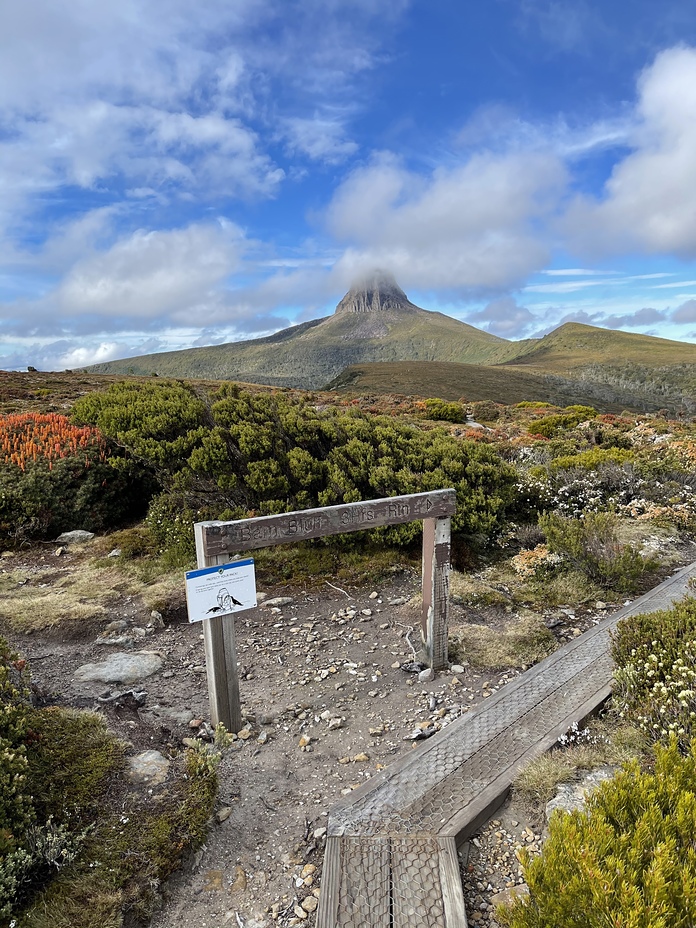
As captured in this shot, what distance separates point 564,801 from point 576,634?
9.74 ft

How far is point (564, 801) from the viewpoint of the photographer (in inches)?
118

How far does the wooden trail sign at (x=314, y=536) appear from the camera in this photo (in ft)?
12.2

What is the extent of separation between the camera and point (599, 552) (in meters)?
6.77

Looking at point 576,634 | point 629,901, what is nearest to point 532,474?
point 576,634

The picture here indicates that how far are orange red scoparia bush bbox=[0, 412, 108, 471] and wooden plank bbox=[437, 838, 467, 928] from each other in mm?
8804

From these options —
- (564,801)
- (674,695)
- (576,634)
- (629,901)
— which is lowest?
(576,634)

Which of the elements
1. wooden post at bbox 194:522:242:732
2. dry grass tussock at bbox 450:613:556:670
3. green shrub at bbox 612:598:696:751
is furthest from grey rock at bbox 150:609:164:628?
green shrub at bbox 612:598:696:751

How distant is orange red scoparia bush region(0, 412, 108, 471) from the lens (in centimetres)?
938

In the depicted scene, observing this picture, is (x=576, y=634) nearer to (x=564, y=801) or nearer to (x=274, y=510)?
(x=564, y=801)

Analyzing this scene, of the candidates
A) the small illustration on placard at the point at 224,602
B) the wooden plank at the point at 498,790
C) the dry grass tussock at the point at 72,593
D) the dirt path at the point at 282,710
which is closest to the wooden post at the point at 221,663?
the small illustration on placard at the point at 224,602

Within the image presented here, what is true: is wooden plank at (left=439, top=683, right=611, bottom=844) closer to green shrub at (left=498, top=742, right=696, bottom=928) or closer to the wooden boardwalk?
the wooden boardwalk

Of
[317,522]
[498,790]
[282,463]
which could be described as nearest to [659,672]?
[498,790]

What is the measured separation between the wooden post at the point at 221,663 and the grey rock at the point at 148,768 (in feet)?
1.81

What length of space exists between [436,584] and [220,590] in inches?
82.9
